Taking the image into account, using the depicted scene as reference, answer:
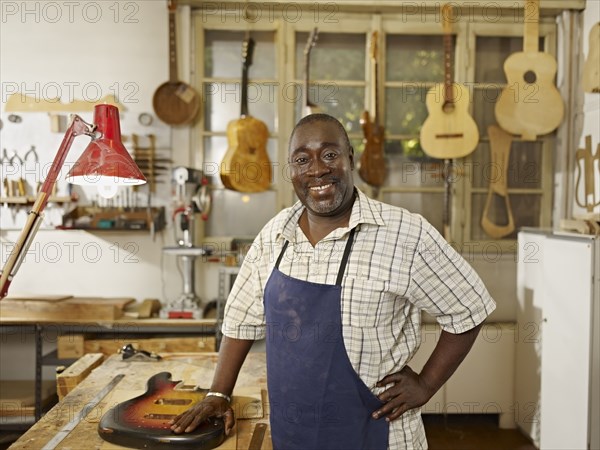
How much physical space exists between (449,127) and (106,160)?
296 centimetres

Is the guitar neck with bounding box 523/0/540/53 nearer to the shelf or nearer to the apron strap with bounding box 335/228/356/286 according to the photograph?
the apron strap with bounding box 335/228/356/286

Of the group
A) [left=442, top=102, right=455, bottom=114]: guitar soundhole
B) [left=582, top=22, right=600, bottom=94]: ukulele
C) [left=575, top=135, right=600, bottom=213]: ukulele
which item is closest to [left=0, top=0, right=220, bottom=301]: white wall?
[left=442, top=102, right=455, bottom=114]: guitar soundhole

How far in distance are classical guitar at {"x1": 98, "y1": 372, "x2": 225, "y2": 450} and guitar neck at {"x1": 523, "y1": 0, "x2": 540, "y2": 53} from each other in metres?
3.48

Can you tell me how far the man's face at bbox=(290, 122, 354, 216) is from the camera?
5.49 feet

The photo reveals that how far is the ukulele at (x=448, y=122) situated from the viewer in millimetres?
4152

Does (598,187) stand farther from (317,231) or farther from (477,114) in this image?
(317,231)

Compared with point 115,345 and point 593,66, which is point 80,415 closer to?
point 115,345

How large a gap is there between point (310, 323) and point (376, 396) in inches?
10.9

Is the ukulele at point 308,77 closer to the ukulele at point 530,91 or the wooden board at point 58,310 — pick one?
the ukulele at point 530,91

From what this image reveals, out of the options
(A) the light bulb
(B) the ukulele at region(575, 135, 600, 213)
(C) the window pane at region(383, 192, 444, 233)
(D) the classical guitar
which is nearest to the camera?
(D) the classical guitar

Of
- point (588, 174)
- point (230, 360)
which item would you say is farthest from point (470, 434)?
point (230, 360)

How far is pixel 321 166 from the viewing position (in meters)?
1.67

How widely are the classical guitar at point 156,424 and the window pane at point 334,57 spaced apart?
3.03 m

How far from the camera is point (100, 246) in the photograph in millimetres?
4316
